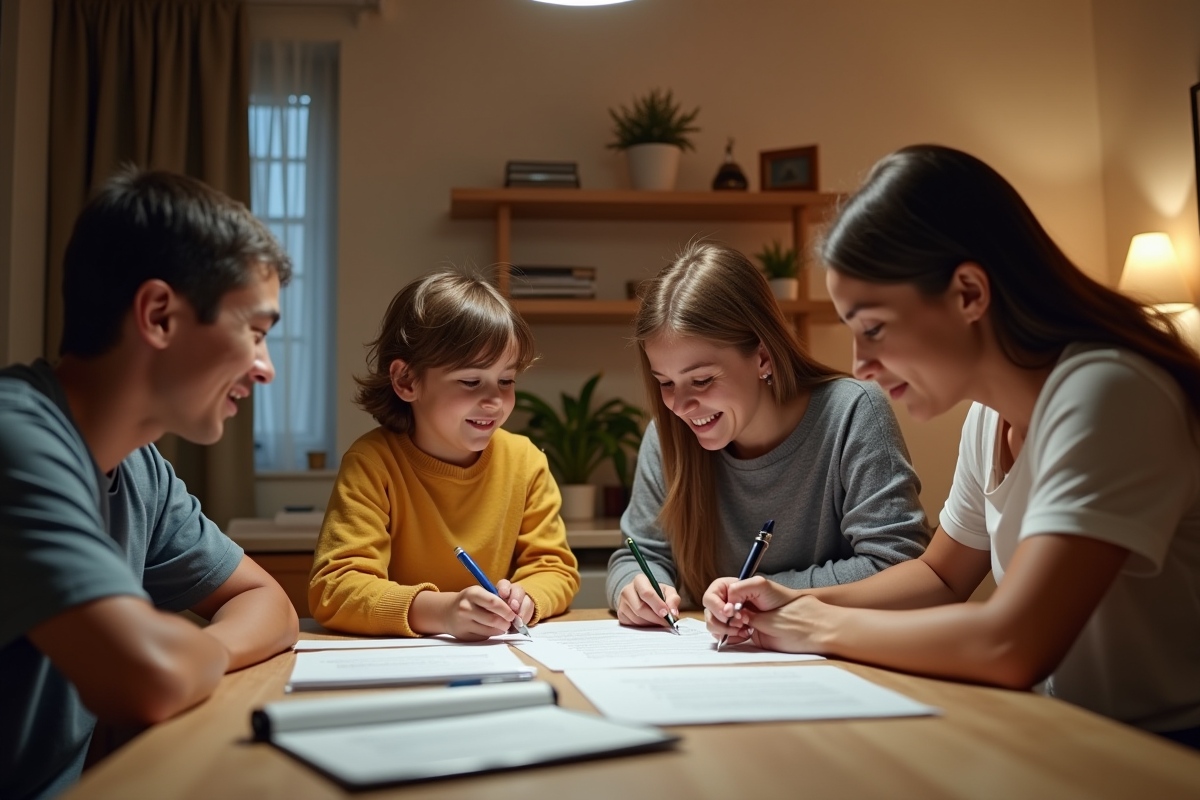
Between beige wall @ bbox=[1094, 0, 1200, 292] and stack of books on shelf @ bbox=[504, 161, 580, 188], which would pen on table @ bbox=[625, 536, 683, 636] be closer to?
stack of books on shelf @ bbox=[504, 161, 580, 188]

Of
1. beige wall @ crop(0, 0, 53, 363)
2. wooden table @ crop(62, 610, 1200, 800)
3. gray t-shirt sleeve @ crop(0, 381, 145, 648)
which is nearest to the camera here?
wooden table @ crop(62, 610, 1200, 800)

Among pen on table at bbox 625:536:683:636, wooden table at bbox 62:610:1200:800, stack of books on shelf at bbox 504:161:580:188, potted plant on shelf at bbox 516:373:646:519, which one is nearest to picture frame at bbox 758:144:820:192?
stack of books on shelf at bbox 504:161:580:188

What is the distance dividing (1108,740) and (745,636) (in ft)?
1.72

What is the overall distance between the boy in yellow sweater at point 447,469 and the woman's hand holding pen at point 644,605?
129 mm

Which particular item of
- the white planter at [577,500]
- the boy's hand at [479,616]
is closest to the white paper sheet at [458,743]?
the boy's hand at [479,616]

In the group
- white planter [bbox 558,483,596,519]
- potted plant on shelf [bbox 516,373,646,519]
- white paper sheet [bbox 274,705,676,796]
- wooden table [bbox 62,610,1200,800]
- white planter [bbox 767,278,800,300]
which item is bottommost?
wooden table [bbox 62,610,1200,800]

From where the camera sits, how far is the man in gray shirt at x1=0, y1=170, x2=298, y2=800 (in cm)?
88

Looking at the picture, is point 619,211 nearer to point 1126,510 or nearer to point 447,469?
point 447,469

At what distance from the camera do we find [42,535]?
89 cm

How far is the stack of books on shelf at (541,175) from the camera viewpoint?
11.4ft

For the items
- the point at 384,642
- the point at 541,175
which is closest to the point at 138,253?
the point at 384,642

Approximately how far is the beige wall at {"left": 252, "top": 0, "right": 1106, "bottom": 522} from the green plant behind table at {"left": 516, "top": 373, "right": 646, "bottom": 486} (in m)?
0.19

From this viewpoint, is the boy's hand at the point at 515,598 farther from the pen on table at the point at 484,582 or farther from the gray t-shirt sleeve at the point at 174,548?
the gray t-shirt sleeve at the point at 174,548

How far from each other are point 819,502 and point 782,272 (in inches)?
74.2
